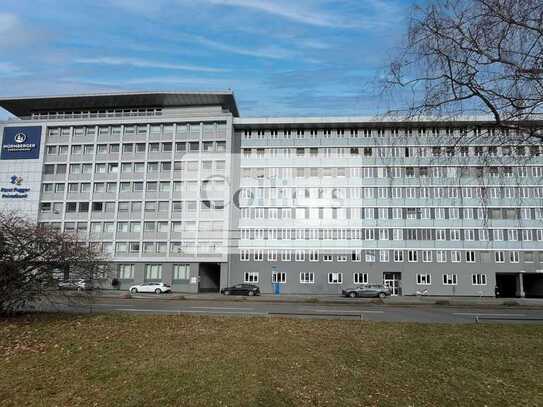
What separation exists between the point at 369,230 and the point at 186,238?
25.8m

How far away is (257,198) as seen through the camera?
55875 mm

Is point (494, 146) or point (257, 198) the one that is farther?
point (257, 198)

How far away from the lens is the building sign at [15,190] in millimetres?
59844

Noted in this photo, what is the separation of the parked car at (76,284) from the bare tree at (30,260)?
260mm

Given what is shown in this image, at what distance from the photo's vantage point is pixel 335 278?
175ft

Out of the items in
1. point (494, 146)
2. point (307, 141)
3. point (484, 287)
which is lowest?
point (484, 287)

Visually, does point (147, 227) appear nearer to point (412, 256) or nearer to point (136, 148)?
point (136, 148)

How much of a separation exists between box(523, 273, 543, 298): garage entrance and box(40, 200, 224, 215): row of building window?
45253 mm

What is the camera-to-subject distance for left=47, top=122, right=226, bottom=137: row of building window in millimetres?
58500

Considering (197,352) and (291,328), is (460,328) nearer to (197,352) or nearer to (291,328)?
(291,328)

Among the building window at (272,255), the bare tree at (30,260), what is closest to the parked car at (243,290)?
the building window at (272,255)

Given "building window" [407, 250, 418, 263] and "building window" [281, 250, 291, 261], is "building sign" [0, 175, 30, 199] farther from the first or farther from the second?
"building window" [407, 250, 418, 263]

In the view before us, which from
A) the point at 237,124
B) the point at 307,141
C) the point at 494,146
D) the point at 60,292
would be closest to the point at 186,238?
the point at 237,124

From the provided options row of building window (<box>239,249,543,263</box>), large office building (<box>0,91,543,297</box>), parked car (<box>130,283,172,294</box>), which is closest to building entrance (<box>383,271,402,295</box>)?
large office building (<box>0,91,543,297</box>)
